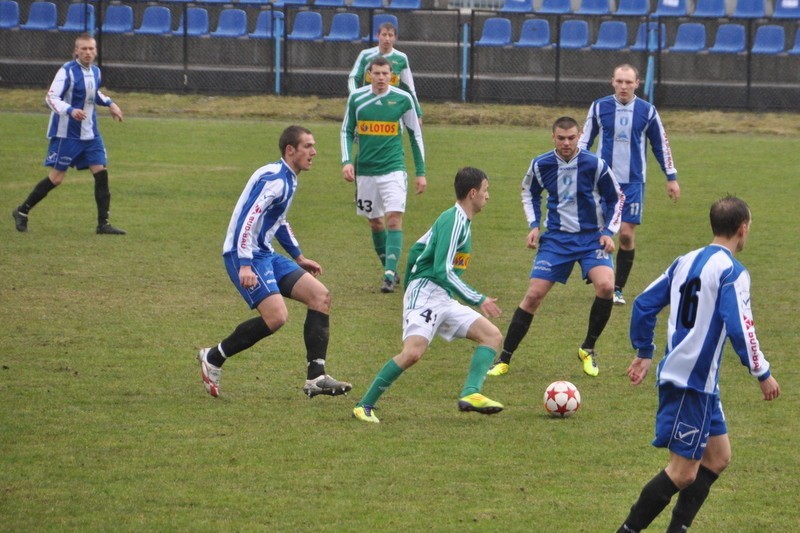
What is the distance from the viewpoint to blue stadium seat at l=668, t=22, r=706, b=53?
93.1 ft

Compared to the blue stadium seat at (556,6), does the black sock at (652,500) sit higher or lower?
lower

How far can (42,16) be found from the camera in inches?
1155

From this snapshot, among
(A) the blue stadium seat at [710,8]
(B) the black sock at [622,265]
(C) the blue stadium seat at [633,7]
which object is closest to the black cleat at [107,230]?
(B) the black sock at [622,265]

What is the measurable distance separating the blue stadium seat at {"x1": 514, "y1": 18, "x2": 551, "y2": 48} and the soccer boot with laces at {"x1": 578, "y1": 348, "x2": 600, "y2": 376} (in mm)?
19322

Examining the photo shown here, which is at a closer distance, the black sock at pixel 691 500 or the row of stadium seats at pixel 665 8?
the black sock at pixel 691 500

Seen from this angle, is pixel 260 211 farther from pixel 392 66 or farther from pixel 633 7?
pixel 633 7

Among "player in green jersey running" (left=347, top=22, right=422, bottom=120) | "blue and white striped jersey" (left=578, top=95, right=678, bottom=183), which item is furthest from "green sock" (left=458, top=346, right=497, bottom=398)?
"player in green jersey running" (left=347, top=22, right=422, bottom=120)

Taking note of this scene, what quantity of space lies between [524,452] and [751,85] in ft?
71.5

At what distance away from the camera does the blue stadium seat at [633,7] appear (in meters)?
30.6

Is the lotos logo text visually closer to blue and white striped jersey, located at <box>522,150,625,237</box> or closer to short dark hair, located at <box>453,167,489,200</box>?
blue and white striped jersey, located at <box>522,150,625,237</box>

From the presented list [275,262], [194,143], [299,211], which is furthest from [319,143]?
[275,262]

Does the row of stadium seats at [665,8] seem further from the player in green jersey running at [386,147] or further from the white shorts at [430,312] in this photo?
the white shorts at [430,312]

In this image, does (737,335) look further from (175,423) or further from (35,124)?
(35,124)

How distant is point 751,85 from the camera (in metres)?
27.7
